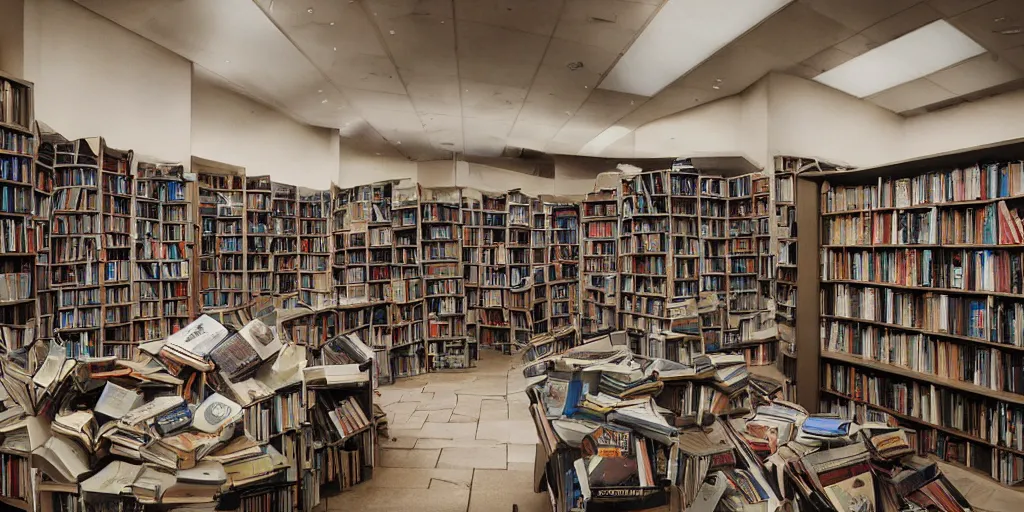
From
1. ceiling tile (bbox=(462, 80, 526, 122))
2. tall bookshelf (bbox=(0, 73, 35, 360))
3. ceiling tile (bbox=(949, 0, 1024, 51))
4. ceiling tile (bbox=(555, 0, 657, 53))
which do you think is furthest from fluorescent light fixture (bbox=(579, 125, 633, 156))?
tall bookshelf (bbox=(0, 73, 35, 360))

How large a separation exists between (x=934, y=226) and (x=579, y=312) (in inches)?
176

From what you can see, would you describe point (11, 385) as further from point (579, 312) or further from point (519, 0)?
point (579, 312)

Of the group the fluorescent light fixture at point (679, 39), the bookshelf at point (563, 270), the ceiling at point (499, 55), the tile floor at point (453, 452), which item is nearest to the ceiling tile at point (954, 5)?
the ceiling at point (499, 55)

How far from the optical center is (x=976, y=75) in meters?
3.68

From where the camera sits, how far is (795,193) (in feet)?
15.1

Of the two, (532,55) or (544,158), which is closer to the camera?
(532,55)

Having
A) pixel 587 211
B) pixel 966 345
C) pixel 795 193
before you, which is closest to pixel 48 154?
pixel 587 211

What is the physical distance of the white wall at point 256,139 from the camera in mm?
5023

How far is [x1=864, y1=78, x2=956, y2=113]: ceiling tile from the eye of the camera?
391 centimetres

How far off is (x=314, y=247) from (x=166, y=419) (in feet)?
13.3

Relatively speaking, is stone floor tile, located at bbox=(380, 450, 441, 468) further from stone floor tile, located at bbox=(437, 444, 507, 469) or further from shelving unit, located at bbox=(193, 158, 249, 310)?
shelving unit, located at bbox=(193, 158, 249, 310)

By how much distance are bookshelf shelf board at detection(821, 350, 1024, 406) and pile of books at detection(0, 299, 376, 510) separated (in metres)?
4.24

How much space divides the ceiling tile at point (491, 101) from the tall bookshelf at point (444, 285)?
51.3 inches

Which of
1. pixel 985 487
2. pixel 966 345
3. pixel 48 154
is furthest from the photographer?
pixel 48 154
